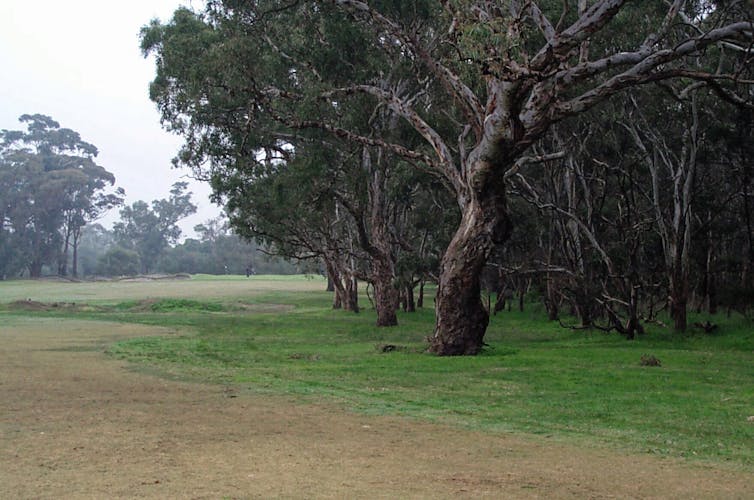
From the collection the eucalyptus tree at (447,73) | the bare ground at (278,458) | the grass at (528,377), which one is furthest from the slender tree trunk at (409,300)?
the bare ground at (278,458)

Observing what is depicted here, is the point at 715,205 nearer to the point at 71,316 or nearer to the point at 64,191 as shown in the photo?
the point at 71,316

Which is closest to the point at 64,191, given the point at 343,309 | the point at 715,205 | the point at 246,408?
the point at 343,309

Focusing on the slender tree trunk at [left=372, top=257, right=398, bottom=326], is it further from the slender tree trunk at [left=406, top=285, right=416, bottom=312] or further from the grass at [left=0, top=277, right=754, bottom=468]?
the slender tree trunk at [left=406, top=285, right=416, bottom=312]

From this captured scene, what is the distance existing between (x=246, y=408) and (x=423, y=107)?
19.3 metres

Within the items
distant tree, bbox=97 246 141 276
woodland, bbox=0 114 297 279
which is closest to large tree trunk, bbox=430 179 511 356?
woodland, bbox=0 114 297 279

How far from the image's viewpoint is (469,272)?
1919 centimetres

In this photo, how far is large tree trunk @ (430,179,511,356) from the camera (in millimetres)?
19047

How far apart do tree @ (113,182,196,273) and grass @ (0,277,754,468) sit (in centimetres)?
11320

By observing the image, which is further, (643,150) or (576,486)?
(643,150)

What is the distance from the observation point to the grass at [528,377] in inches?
399

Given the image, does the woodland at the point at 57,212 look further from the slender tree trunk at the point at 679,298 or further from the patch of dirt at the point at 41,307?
the slender tree trunk at the point at 679,298

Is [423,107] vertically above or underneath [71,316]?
above

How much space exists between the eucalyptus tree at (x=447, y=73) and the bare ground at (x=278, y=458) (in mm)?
7816

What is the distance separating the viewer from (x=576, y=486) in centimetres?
690
